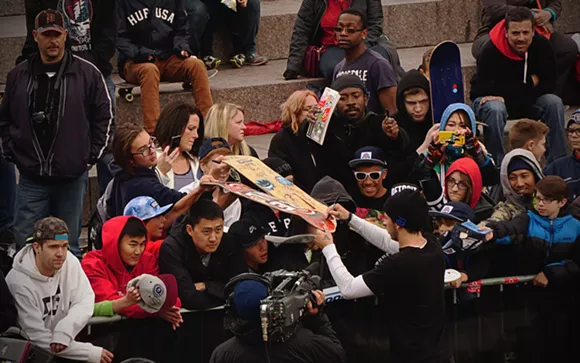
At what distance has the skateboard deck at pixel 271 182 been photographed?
7.21 meters

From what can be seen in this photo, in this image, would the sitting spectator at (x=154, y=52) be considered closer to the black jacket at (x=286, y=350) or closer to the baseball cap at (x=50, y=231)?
the baseball cap at (x=50, y=231)

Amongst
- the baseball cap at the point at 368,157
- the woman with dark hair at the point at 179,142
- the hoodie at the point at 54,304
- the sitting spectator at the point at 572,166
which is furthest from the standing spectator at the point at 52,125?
the sitting spectator at the point at 572,166

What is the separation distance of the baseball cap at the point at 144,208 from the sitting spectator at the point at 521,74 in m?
3.37

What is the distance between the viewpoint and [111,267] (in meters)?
7.02

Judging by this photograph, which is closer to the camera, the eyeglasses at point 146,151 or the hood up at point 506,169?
the eyeglasses at point 146,151

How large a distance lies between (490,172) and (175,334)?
278 cm

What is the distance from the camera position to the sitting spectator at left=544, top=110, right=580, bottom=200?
347 inches

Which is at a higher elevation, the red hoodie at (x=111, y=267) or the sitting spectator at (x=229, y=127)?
the sitting spectator at (x=229, y=127)

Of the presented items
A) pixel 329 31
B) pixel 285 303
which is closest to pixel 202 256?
pixel 285 303

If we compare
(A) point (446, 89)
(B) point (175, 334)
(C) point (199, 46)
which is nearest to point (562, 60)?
(A) point (446, 89)

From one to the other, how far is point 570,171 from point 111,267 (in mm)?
3609

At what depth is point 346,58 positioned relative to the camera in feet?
32.1

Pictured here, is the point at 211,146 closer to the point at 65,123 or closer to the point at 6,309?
the point at 65,123

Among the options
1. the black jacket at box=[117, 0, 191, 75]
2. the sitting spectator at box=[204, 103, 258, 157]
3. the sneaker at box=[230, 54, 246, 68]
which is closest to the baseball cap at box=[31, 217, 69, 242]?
the sitting spectator at box=[204, 103, 258, 157]
